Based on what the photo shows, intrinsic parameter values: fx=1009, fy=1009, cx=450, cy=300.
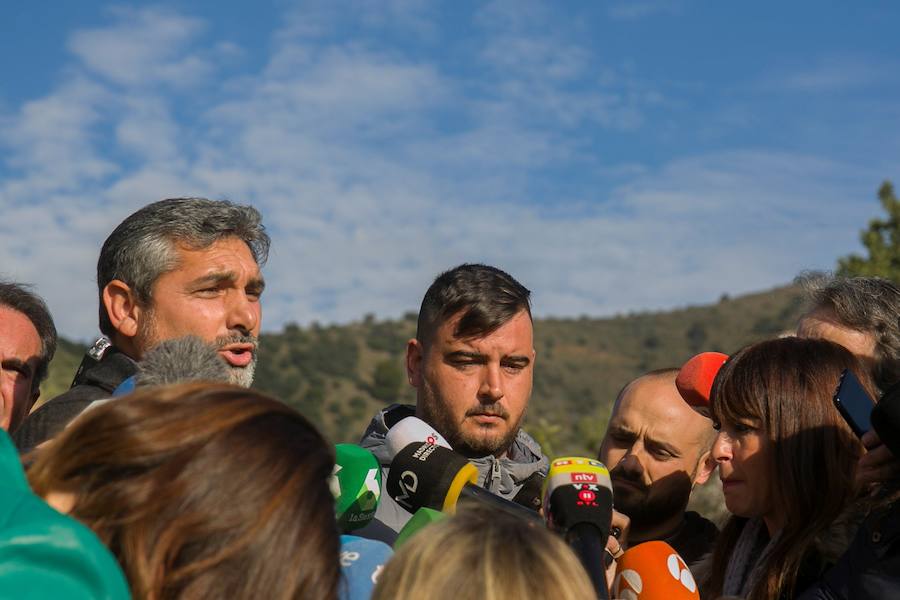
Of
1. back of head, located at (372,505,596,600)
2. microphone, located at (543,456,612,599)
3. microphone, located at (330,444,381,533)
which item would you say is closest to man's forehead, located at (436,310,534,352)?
microphone, located at (330,444,381,533)

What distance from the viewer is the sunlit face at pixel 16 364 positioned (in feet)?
12.5

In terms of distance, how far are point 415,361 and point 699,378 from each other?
1312 millimetres

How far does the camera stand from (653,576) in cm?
249

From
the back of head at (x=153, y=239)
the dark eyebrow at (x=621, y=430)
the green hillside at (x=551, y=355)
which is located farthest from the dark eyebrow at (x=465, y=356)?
the green hillside at (x=551, y=355)

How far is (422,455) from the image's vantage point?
3.09 metres

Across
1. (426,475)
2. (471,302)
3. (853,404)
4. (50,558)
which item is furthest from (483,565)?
(471,302)

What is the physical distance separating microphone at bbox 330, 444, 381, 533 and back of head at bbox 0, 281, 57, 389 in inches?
69.3

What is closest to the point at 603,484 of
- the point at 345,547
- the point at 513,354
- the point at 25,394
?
the point at 345,547

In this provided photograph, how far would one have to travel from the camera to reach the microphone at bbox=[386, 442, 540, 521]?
2.96 m

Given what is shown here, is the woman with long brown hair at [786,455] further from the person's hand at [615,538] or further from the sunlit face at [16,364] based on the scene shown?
the sunlit face at [16,364]

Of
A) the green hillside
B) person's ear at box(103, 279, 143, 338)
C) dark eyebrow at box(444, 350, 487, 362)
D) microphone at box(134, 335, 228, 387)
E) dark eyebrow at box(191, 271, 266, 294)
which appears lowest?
the green hillside

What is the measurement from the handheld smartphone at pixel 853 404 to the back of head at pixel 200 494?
1652 mm

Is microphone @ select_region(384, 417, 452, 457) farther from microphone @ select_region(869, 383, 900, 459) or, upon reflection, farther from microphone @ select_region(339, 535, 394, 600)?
microphone @ select_region(869, 383, 900, 459)

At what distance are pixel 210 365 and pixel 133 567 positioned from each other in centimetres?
91
